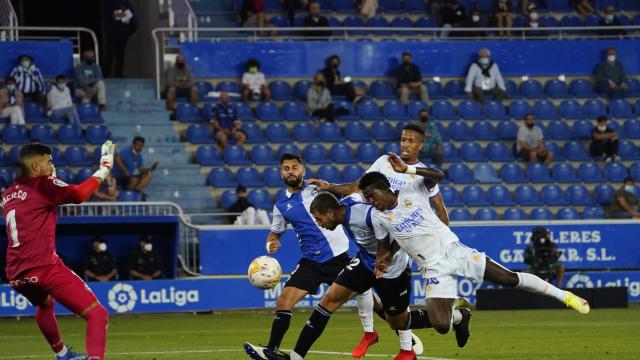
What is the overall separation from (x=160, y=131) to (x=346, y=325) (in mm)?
10408

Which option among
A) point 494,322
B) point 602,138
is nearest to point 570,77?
point 602,138

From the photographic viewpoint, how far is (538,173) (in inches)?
1198

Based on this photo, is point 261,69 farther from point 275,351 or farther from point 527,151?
point 275,351

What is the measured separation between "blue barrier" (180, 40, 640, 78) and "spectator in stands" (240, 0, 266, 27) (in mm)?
869

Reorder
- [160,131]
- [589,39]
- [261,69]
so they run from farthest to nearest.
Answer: [589,39] → [261,69] → [160,131]

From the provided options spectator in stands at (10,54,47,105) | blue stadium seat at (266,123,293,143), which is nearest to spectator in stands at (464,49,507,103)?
blue stadium seat at (266,123,293,143)

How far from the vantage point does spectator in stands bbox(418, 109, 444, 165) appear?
29.4 m

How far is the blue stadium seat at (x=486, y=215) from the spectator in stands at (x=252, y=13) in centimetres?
776

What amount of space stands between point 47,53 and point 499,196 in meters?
11.4

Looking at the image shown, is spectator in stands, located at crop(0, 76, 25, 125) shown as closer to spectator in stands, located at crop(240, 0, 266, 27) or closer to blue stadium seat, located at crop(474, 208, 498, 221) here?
spectator in stands, located at crop(240, 0, 266, 27)

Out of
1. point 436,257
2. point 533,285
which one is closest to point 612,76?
point 533,285

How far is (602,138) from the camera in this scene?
30750 mm

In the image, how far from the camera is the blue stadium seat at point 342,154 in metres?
29.4

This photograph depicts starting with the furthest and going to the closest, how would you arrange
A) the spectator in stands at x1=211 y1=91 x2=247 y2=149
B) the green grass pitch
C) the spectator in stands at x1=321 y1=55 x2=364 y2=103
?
the spectator in stands at x1=321 y1=55 x2=364 y2=103
the spectator in stands at x1=211 y1=91 x2=247 y2=149
the green grass pitch
